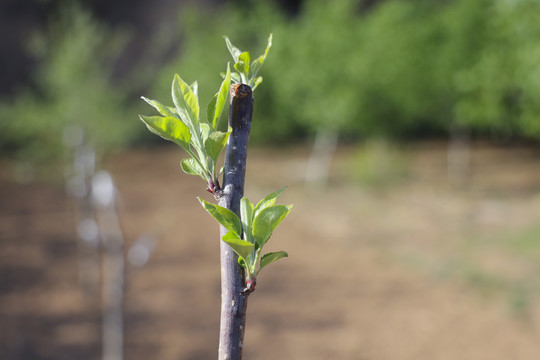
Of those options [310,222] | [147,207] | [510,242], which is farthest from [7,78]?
[510,242]

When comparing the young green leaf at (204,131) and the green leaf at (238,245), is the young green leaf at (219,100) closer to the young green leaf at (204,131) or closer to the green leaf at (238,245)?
the young green leaf at (204,131)

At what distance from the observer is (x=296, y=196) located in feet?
32.3

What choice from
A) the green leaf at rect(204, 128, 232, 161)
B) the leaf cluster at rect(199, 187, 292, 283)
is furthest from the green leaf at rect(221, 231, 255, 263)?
the green leaf at rect(204, 128, 232, 161)

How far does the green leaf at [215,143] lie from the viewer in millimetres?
623

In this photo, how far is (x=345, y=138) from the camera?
16.3 m

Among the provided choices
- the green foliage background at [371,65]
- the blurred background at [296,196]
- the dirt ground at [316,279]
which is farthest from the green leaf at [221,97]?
the green foliage background at [371,65]

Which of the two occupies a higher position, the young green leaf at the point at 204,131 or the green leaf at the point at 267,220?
the young green leaf at the point at 204,131

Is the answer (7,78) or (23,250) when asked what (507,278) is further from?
(7,78)

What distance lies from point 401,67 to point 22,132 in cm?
663

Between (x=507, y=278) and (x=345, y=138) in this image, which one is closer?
(x=507, y=278)

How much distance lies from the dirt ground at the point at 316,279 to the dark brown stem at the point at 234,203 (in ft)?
13.3

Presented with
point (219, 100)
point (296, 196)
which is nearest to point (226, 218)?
point (219, 100)

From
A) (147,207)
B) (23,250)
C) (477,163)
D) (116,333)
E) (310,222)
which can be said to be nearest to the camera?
(116,333)

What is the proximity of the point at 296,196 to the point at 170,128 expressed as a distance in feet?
30.3
